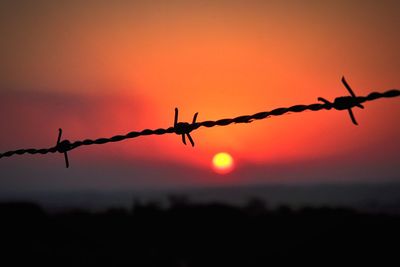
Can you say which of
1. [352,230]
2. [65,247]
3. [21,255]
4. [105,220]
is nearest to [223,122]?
[21,255]

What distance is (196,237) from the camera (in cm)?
1744

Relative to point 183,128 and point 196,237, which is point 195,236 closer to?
point 196,237

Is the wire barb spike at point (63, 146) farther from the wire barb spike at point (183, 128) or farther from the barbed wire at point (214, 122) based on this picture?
the wire barb spike at point (183, 128)

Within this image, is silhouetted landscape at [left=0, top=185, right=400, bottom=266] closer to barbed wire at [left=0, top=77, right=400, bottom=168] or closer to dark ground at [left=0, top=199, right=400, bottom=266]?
dark ground at [left=0, top=199, right=400, bottom=266]

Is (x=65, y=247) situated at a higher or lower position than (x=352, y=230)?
higher

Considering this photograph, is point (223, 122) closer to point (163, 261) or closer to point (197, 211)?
point (163, 261)

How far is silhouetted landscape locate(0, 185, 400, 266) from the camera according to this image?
8.27 m

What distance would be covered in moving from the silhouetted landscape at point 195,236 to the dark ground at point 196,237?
0.03m

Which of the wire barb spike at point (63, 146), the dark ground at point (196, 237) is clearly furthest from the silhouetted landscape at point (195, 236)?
the wire barb spike at point (63, 146)

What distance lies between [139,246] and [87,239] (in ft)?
11.2

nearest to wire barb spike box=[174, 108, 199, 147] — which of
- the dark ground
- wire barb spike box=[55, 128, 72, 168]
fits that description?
wire barb spike box=[55, 128, 72, 168]

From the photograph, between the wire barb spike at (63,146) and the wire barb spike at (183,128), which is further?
the wire barb spike at (63,146)

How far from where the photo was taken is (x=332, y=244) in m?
12.9

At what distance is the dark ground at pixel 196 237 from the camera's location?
8.17 m
